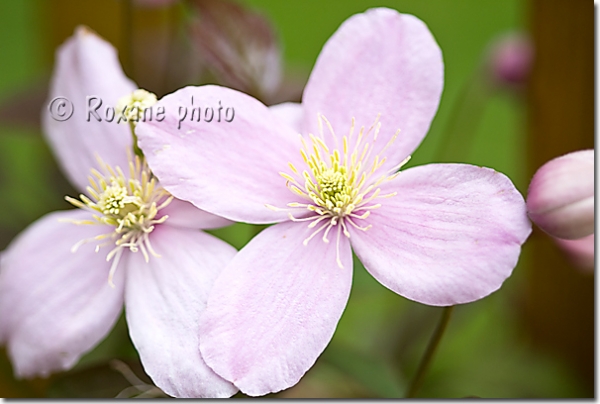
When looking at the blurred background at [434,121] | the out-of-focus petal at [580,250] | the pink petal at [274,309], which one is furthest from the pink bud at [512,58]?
the pink petal at [274,309]

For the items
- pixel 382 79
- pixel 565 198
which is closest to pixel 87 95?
pixel 382 79

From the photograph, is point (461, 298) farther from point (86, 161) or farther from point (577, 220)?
point (86, 161)

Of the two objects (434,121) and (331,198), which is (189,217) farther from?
(434,121)

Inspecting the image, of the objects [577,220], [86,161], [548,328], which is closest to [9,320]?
[86,161]

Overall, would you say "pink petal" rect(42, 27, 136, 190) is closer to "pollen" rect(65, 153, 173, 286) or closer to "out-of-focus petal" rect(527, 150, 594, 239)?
"pollen" rect(65, 153, 173, 286)

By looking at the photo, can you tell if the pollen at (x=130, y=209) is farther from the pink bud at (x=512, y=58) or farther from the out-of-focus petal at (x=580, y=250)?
the pink bud at (x=512, y=58)

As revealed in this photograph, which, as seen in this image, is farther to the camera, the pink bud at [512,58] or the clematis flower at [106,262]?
the pink bud at [512,58]
